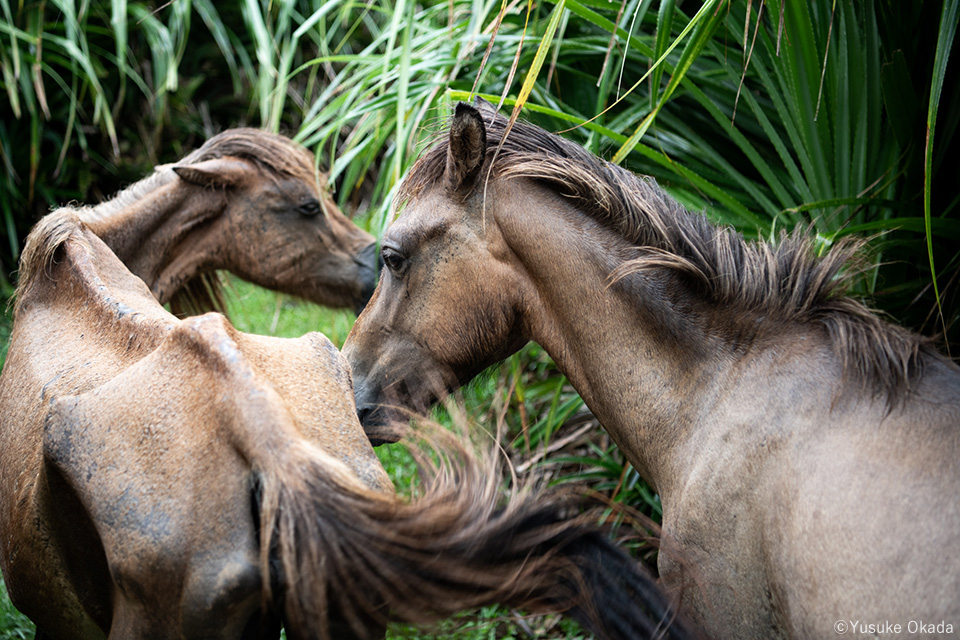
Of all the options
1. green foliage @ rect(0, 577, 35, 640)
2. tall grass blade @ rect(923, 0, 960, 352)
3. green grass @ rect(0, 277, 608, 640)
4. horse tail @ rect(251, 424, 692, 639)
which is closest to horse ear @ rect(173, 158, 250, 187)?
green grass @ rect(0, 277, 608, 640)

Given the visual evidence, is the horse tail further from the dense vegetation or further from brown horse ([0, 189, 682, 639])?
the dense vegetation

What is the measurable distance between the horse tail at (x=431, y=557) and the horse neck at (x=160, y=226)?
2.00m

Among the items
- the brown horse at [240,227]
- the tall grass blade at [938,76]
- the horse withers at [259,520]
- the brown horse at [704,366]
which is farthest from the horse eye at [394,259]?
the tall grass blade at [938,76]

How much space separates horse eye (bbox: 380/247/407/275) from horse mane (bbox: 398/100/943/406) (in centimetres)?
36

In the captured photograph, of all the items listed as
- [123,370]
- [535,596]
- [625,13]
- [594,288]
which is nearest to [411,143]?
[625,13]

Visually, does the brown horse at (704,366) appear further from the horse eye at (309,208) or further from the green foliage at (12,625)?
the green foliage at (12,625)

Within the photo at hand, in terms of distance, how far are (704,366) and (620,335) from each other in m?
0.22

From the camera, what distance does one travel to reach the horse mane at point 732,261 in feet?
5.40

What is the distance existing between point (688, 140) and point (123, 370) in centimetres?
233

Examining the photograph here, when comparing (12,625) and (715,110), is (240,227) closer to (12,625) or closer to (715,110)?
(12,625)

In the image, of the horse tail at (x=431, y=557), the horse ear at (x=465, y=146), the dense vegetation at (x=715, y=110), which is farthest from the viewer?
the dense vegetation at (x=715, y=110)

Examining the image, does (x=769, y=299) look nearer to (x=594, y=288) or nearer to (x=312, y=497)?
(x=594, y=288)

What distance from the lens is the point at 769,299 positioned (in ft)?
5.90

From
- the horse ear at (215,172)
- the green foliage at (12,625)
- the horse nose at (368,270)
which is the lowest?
the green foliage at (12,625)
